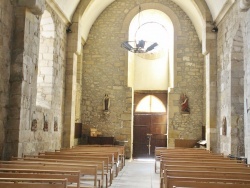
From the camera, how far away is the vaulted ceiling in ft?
33.8

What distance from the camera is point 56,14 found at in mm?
10422

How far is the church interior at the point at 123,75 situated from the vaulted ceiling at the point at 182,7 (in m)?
0.05

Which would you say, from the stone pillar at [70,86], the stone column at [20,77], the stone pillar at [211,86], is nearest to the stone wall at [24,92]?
the stone column at [20,77]

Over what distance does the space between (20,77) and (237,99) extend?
568cm

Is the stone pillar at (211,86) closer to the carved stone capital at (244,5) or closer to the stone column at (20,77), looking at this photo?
the carved stone capital at (244,5)

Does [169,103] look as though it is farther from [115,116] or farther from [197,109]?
[115,116]

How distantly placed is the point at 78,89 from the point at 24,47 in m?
6.65

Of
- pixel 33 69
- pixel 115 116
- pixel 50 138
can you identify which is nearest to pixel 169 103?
pixel 115 116

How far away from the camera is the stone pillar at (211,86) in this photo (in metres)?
11.2

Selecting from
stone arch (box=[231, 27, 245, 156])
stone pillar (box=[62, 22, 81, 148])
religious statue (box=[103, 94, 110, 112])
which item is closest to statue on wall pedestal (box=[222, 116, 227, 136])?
→ stone arch (box=[231, 27, 245, 156])

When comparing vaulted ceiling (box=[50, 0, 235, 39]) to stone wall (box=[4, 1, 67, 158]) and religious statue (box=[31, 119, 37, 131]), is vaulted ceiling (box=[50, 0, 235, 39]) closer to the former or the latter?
stone wall (box=[4, 1, 67, 158])

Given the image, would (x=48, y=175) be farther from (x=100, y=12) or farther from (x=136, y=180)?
(x=100, y=12)

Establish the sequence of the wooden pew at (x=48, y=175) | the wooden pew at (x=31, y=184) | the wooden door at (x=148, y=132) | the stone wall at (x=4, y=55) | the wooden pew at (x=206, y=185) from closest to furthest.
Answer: the wooden pew at (x=31, y=184) < the wooden pew at (x=206, y=185) < the wooden pew at (x=48, y=175) < the stone wall at (x=4, y=55) < the wooden door at (x=148, y=132)

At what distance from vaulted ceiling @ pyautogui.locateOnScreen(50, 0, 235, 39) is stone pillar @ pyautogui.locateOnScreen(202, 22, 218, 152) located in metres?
0.55
